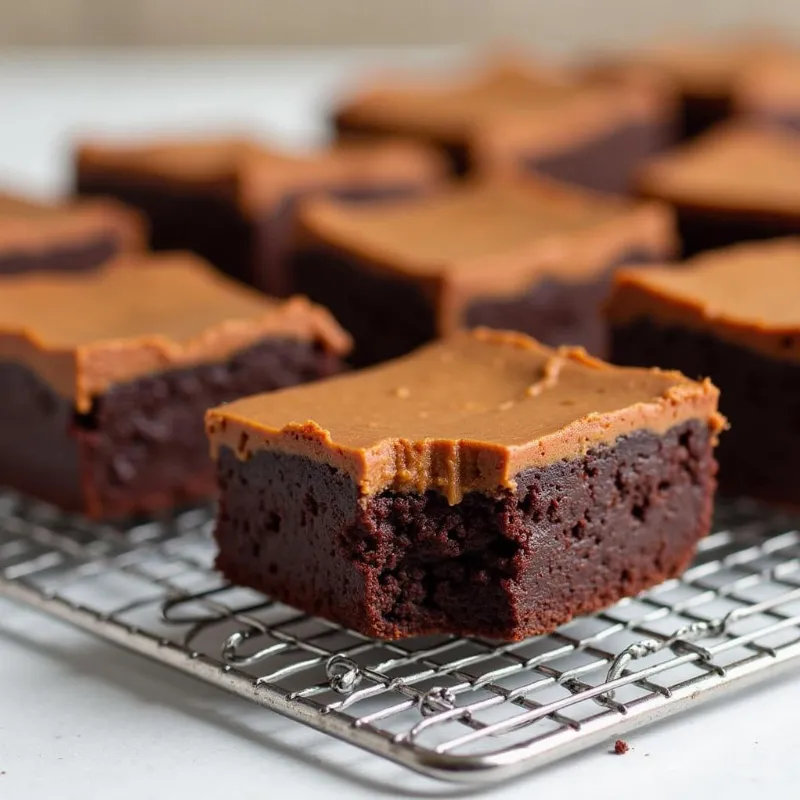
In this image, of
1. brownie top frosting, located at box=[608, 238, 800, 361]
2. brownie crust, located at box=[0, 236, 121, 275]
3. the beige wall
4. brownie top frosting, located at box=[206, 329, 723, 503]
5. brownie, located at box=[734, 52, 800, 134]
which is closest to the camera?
brownie top frosting, located at box=[206, 329, 723, 503]

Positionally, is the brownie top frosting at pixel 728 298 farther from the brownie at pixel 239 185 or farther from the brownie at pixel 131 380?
the brownie at pixel 239 185

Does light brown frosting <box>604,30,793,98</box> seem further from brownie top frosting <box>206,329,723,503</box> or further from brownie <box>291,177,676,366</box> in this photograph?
brownie top frosting <box>206,329,723,503</box>

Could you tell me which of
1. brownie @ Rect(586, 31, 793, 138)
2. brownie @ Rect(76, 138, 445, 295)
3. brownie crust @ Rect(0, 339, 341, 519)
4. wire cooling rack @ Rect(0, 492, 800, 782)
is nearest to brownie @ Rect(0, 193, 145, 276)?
brownie @ Rect(76, 138, 445, 295)

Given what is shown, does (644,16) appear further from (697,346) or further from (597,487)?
(597,487)

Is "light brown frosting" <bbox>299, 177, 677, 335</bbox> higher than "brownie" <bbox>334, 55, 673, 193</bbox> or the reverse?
the reverse

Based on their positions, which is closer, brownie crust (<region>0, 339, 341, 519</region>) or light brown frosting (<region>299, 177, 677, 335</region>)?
brownie crust (<region>0, 339, 341, 519</region>)

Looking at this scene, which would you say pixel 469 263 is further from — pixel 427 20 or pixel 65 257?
pixel 427 20

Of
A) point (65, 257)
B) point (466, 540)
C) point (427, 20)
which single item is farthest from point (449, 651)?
point (427, 20)
